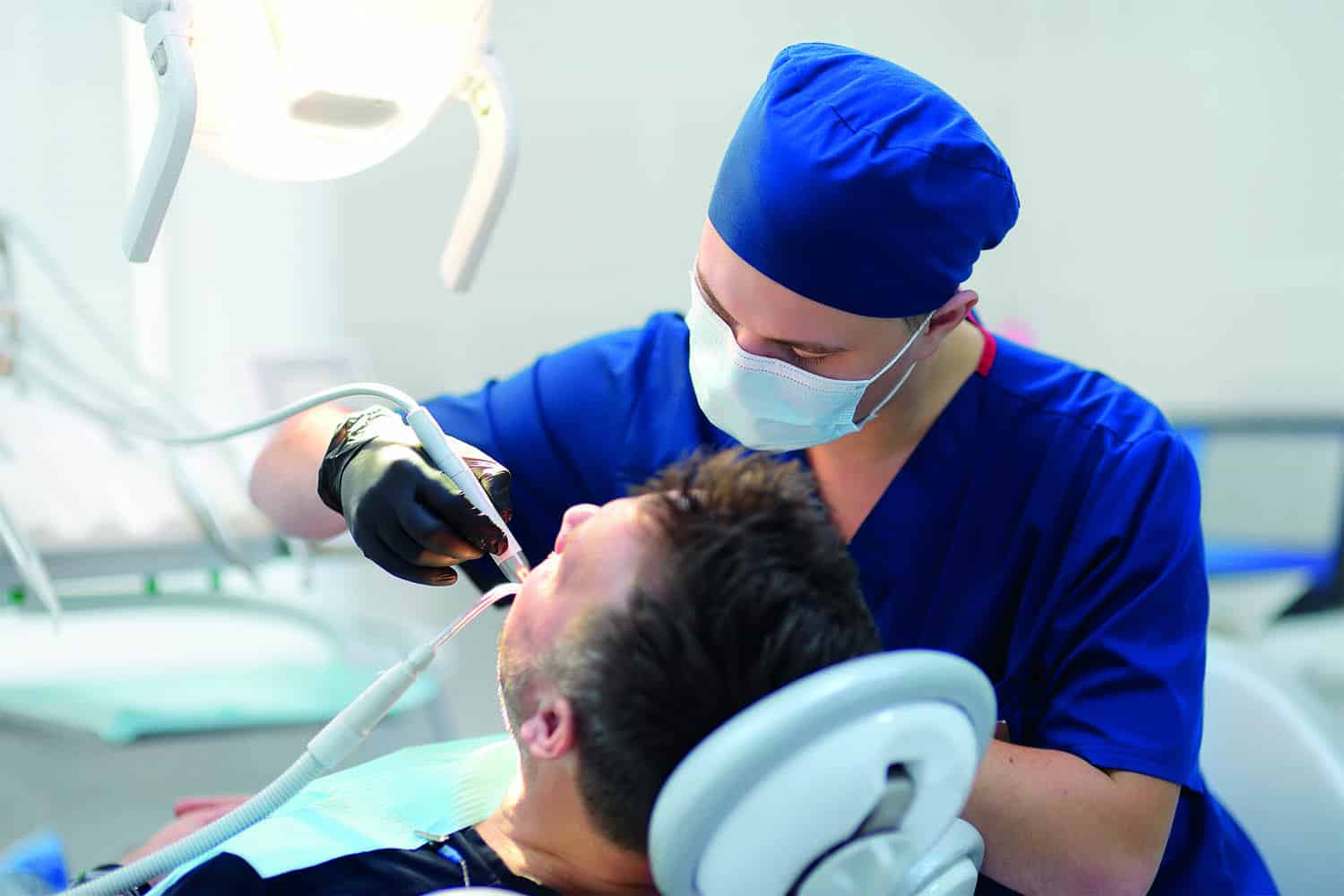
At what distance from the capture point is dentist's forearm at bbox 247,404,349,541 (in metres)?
1.33

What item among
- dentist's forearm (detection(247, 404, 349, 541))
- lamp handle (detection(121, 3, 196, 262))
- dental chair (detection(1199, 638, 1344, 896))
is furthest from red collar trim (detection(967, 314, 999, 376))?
lamp handle (detection(121, 3, 196, 262))

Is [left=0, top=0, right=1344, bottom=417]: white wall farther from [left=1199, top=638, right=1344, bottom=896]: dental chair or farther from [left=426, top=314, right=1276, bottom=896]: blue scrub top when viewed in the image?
[left=1199, top=638, right=1344, bottom=896]: dental chair

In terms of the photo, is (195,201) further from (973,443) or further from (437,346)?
(973,443)

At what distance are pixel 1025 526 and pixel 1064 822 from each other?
30 cm

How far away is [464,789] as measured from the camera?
118 cm

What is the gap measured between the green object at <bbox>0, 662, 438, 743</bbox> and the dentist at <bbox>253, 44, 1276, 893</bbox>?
0.78m

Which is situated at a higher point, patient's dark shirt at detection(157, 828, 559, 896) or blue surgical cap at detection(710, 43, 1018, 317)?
blue surgical cap at detection(710, 43, 1018, 317)

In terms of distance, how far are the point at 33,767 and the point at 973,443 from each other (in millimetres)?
2036

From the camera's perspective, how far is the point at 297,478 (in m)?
1.33

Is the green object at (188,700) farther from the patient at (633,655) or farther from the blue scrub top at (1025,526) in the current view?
the patient at (633,655)

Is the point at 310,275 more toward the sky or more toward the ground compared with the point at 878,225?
more toward the ground

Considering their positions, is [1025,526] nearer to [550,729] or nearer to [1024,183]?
[550,729]

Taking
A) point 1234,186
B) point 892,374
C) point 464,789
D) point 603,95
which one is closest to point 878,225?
point 892,374

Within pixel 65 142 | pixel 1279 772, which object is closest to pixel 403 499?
pixel 1279 772
